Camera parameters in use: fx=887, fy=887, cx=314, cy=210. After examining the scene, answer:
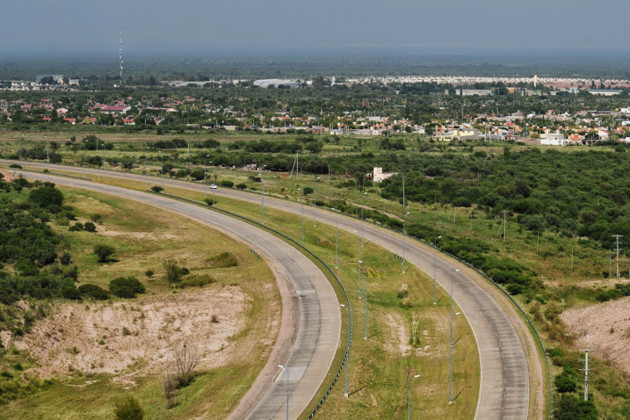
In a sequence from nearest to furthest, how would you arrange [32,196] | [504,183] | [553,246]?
[553,246] < [32,196] < [504,183]

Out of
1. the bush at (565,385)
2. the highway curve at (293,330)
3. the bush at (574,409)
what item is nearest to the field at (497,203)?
the bush at (565,385)

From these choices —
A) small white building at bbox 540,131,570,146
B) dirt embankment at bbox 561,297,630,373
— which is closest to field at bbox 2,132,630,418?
dirt embankment at bbox 561,297,630,373

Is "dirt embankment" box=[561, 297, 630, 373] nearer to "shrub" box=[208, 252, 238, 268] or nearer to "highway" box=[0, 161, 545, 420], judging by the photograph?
"highway" box=[0, 161, 545, 420]

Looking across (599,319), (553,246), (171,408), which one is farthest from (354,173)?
(171,408)

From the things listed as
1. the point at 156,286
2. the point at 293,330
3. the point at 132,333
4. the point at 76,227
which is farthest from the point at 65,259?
the point at 293,330

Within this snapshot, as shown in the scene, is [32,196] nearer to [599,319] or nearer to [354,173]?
[354,173]

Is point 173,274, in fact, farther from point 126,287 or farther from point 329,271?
point 329,271
